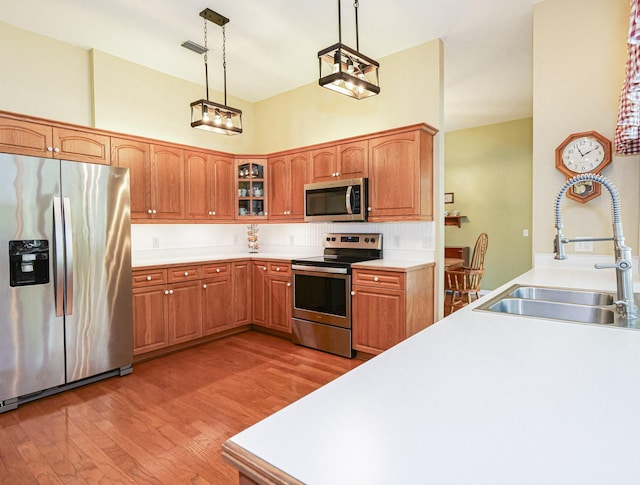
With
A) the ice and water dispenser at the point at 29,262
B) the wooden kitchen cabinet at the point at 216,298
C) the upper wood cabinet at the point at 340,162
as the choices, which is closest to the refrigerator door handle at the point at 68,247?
the ice and water dispenser at the point at 29,262

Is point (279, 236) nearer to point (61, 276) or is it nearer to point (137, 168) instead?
point (137, 168)

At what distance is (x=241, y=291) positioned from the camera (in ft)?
14.2

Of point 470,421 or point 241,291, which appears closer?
point 470,421

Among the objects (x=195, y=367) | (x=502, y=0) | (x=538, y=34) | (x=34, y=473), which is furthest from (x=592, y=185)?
(x=34, y=473)

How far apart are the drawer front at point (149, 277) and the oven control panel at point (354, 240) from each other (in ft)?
5.91

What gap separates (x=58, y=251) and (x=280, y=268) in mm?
2070

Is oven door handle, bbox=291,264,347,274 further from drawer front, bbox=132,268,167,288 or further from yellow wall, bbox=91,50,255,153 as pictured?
yellow wall, bbox=91,50,255,153

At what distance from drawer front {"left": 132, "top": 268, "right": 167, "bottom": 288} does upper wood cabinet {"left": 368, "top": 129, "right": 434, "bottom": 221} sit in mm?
2136

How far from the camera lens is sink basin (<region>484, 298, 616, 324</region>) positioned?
60.2 inches

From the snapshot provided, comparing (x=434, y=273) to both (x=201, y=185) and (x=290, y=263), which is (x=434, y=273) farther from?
(x=201, y=185)

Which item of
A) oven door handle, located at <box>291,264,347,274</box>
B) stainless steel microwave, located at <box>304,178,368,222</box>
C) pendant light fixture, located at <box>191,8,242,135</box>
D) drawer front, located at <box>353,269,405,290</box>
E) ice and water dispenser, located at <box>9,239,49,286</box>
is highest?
pendant light fixture, located at <box>191,8,242,135</box>

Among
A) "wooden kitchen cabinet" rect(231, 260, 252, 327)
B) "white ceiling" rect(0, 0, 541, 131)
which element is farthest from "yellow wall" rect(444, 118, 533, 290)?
"wooden kitchen cabinet" rect(231, 260, 252, 327)

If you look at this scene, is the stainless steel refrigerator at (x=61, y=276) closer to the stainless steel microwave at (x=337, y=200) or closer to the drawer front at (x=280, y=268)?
the drawer front at (x=280, y=268)

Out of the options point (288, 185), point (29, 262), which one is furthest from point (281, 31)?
point (29, 262)
